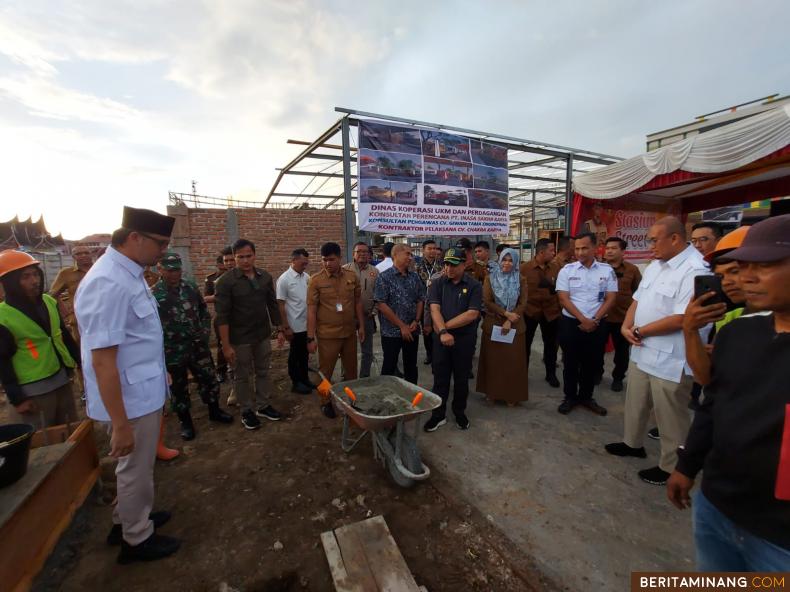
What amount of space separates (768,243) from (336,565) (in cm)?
248

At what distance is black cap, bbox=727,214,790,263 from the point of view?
1.02 m

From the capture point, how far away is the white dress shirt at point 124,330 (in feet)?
5.84

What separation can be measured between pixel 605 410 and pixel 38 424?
525 centimetres

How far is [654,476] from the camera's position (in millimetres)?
2734

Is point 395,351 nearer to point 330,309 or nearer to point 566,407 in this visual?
point 330,309

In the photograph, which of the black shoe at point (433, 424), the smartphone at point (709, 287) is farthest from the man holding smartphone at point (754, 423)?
the black shoe at point (433, 424)

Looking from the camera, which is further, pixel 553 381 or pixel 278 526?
pixel 553 381

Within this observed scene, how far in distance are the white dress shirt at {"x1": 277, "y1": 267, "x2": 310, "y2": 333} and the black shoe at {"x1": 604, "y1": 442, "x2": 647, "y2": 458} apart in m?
3.56

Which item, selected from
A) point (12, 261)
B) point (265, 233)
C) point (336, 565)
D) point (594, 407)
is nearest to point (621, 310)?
point (594, 407)

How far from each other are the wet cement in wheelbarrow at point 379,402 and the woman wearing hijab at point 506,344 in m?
1.43

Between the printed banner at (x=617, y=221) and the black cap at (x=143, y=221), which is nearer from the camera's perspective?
the black cap at (x=143, y=221)

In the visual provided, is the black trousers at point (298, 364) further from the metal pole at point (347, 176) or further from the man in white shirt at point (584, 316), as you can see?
the man in white shirt at point (584, 316)

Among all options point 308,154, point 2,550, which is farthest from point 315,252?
point 2,550

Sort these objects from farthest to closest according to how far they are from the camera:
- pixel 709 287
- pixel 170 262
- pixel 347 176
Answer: pixel 347 176 < pixel 170 262 < pixel 709 287
